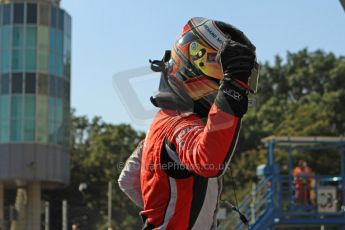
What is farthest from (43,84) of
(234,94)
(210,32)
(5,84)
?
(234,94)

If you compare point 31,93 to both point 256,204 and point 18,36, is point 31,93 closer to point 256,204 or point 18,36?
point 18,36

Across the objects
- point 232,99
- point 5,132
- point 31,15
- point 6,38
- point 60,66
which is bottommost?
point 232,99

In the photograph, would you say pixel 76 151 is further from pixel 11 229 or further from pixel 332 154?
pixel 11 229

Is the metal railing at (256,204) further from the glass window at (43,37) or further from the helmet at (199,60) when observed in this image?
the glass window at (43,37)

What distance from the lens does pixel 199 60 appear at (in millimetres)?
3834

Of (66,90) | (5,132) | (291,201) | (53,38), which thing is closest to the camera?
(291,201)

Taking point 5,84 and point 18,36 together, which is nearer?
point 5,84

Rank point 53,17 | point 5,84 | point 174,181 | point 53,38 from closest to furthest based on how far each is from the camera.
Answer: point 174,181
point 5,84
point 53,38
point 53,17

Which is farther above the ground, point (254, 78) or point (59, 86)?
point (59, 86)

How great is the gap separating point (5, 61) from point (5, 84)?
1.17 m

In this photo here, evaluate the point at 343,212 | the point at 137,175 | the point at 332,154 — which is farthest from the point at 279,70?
the point at 137,175

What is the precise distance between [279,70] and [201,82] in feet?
180

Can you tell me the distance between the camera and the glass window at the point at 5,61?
137ft

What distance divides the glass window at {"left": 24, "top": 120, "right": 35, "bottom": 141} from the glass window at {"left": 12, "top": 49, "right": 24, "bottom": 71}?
276 centimetres
